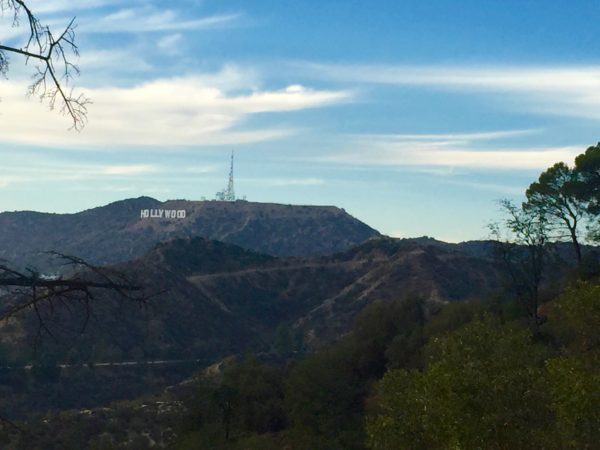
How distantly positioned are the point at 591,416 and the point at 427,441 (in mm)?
7702

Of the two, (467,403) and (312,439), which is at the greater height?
(467,403)

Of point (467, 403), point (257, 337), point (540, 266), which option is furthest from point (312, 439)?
point (257, 337)

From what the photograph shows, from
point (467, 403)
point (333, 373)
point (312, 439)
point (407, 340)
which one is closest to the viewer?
point (467, 403)

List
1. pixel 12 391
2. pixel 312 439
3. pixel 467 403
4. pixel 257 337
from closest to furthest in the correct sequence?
pixel 467 403
pixel 312 439
pixel 12 391
pixel 257 337

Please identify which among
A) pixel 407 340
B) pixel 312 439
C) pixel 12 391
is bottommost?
pixel 12 391

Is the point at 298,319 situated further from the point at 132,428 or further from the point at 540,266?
the point at 540,266

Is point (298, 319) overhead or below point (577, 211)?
below

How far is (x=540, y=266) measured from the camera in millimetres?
69375

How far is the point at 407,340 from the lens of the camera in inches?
3174

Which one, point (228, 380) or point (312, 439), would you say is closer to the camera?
point (312, 439)

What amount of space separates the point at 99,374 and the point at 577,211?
319 ft

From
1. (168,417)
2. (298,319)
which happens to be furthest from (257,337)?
(168,417)

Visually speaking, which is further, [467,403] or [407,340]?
[407,340]

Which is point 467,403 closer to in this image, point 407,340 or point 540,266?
point 540,266
